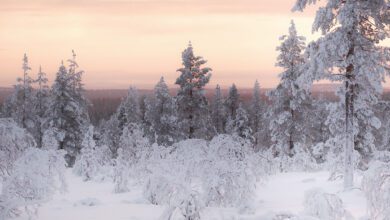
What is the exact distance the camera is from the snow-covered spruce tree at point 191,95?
35.9 m

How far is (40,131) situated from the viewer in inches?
1684

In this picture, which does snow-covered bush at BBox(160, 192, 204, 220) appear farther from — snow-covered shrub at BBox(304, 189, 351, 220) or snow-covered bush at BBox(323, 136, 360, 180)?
snow-covered bush at BBox(323, 136, 360, 180)

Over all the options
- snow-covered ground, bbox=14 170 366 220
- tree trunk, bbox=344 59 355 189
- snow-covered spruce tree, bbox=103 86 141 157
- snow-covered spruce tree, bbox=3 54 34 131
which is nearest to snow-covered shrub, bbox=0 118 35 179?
snow-covered ground, bbox=14 170 366 220

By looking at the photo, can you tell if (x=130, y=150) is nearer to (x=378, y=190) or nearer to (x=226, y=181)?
(x=226, y=181)

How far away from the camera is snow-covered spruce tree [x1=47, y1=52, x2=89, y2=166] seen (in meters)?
38.0

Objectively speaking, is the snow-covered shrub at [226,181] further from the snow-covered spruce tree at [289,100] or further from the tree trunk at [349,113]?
the snow-covered spruce tree at [289,100]

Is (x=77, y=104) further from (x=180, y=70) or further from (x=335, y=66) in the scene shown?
(x=335, y=66)

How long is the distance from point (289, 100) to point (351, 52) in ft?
49.3

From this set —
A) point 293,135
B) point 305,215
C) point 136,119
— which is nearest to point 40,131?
point 136,119


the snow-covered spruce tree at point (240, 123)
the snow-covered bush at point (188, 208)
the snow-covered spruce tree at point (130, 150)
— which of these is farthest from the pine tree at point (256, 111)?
the snow-covered bush at point (188, 208)

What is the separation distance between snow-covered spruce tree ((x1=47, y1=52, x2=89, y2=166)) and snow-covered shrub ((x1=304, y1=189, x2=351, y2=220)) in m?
29.9

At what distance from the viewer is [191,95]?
118 feet

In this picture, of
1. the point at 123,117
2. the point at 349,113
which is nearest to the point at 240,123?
the point at 123,117

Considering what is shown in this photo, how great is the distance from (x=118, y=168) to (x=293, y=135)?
→ 57.0 ft
